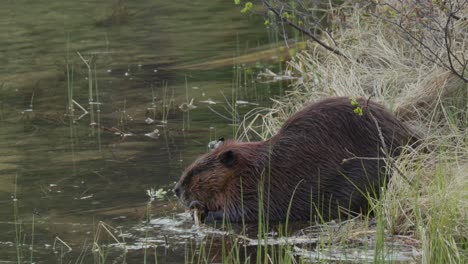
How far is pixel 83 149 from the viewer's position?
7.53 m

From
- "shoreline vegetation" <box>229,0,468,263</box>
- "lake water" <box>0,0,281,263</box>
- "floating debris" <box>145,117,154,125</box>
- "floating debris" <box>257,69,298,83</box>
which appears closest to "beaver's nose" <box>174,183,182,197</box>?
"lake water" <box>0,0,281,263</box>

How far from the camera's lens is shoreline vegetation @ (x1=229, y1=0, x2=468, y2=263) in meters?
4.80

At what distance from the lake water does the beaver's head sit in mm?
135

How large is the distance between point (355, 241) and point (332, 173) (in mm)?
757

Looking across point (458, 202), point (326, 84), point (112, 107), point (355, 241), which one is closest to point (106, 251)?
point (355, 241)

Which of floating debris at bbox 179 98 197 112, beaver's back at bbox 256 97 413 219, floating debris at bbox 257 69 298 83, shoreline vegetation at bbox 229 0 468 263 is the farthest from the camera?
floating debris at bbox 257 69 298 83

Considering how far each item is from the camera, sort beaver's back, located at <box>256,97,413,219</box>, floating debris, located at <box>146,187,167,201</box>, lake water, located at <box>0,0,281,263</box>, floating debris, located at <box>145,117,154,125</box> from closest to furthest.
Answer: lake water, located at <box>0,0,281,263</box>
beaver's back, located at <box>256,97,413,219</box>
floating debris, located at <box>146,187,167,201</box>
floating debris, located at <box>145,117,154,125</box>

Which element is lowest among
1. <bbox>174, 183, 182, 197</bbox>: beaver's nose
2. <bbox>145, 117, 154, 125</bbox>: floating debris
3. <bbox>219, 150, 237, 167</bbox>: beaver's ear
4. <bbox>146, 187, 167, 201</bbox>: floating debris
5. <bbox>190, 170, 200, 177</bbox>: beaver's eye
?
→ <bbox>145, 117, 154, 125</bbox>: floating debris

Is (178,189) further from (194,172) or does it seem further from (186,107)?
(186,107)

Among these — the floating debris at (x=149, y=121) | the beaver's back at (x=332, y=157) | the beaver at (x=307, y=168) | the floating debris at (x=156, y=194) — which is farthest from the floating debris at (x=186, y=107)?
the beaver's back at (x=332, y=157)

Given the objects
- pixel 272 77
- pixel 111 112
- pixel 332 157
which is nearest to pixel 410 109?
pixel 332 157

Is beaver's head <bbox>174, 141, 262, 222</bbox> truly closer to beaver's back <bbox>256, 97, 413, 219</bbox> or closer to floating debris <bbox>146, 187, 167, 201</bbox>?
beaver's back <bbox>256, 97, 413, 219</bbox>

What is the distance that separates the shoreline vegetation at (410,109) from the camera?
189 inches

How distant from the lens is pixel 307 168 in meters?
5.89
